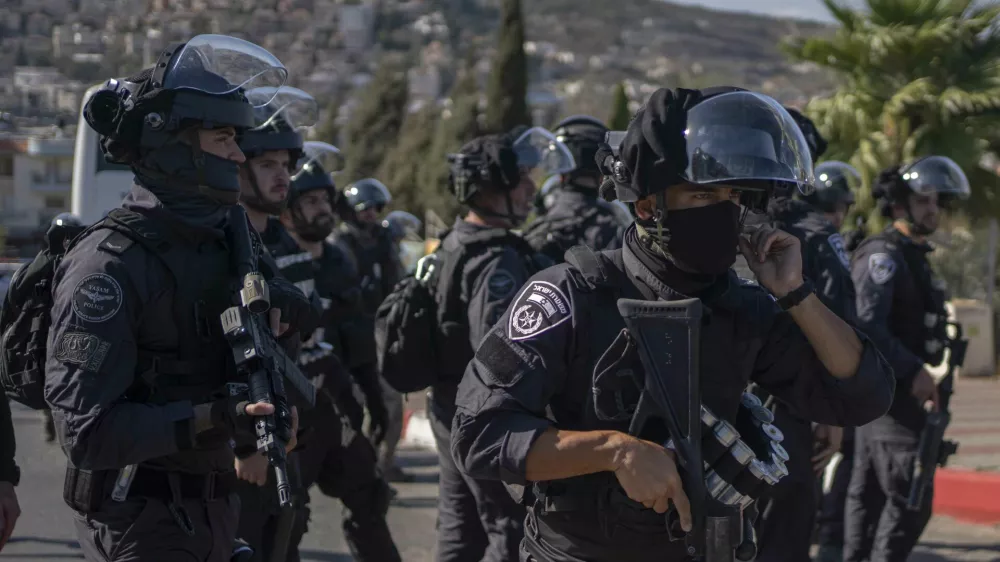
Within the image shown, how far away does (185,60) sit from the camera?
4.07m

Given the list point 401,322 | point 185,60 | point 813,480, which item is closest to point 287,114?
point 401,322

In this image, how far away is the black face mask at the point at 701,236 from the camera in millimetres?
3316

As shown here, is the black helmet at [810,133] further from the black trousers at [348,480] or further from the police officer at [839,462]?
the black trousers at [348,480]

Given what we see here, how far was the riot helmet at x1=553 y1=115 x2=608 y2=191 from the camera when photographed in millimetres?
7922

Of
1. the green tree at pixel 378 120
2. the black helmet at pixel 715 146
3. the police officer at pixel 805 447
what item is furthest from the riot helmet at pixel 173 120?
the green tree at pixel 378 120

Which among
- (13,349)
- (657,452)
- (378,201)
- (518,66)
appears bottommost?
(518,66)

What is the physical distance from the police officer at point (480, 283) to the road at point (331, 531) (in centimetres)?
192

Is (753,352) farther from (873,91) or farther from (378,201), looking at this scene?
(873,91)

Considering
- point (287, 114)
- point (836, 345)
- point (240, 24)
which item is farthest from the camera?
point (240, 24)

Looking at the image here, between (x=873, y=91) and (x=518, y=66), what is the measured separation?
3688cm

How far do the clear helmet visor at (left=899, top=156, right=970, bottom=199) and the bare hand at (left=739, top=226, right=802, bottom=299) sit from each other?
162 inches

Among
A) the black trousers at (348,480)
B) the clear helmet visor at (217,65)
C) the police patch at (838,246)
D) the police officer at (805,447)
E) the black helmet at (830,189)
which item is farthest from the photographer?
the black helmet at (830,189)

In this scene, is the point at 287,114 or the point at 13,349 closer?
the point at 13,349

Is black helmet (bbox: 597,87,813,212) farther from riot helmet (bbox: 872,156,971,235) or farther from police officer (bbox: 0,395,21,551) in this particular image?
riot helmet (bbox: 872,156,971,235)
